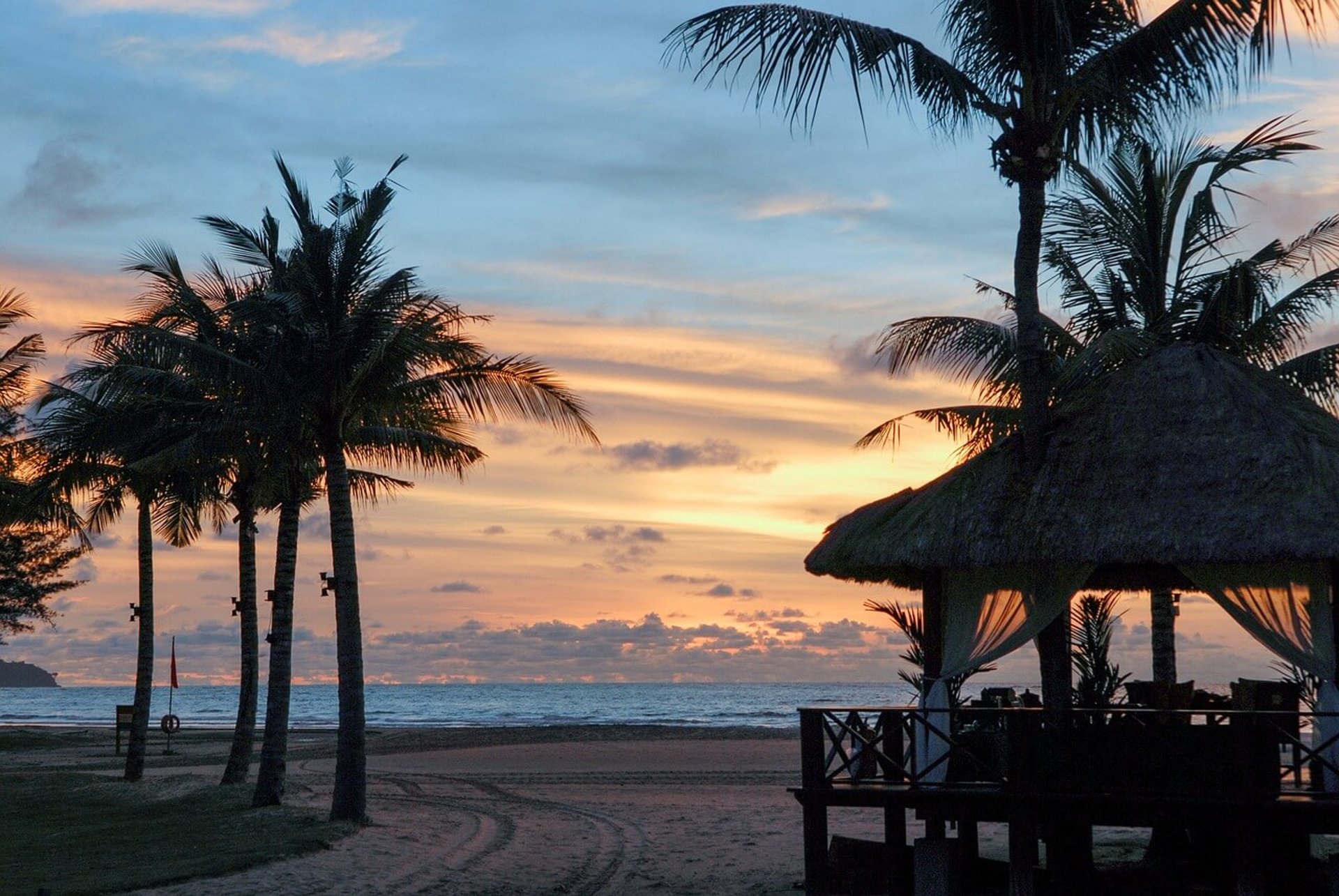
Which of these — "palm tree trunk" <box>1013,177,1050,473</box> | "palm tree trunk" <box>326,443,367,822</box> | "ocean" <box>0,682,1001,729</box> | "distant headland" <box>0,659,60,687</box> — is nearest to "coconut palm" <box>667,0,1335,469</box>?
"palm tree trunk" <box>1013,177,1050,473</box>

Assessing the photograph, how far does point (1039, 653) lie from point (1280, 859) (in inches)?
96.7

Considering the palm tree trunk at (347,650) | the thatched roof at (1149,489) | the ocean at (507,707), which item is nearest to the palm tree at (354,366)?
the palm tree trunk at (347,650)

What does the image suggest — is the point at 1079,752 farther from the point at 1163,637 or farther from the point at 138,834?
the point at 138,834

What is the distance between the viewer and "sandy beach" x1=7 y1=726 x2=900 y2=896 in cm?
1338

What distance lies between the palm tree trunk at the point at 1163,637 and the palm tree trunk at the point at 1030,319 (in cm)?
354

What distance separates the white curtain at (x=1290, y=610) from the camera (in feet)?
33.8

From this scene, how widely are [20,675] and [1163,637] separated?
19368cm

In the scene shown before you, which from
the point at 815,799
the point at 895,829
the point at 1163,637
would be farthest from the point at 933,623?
the point at 1163,637

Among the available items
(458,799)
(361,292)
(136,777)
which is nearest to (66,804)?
(136,777)

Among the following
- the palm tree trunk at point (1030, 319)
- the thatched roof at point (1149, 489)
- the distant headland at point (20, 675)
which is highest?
the palm tree trunk at point (1030, 319)

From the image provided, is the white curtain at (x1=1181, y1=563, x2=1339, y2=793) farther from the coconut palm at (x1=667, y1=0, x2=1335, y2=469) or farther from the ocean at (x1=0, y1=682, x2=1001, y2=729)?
the ocean at (x1=0, y1=682, x2=1001, y2=729)

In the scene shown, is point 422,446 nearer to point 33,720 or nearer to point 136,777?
point 136,777

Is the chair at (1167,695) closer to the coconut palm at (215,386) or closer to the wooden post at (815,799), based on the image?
the wooden post at (815,799)

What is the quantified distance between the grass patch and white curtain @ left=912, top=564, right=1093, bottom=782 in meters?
6.83
